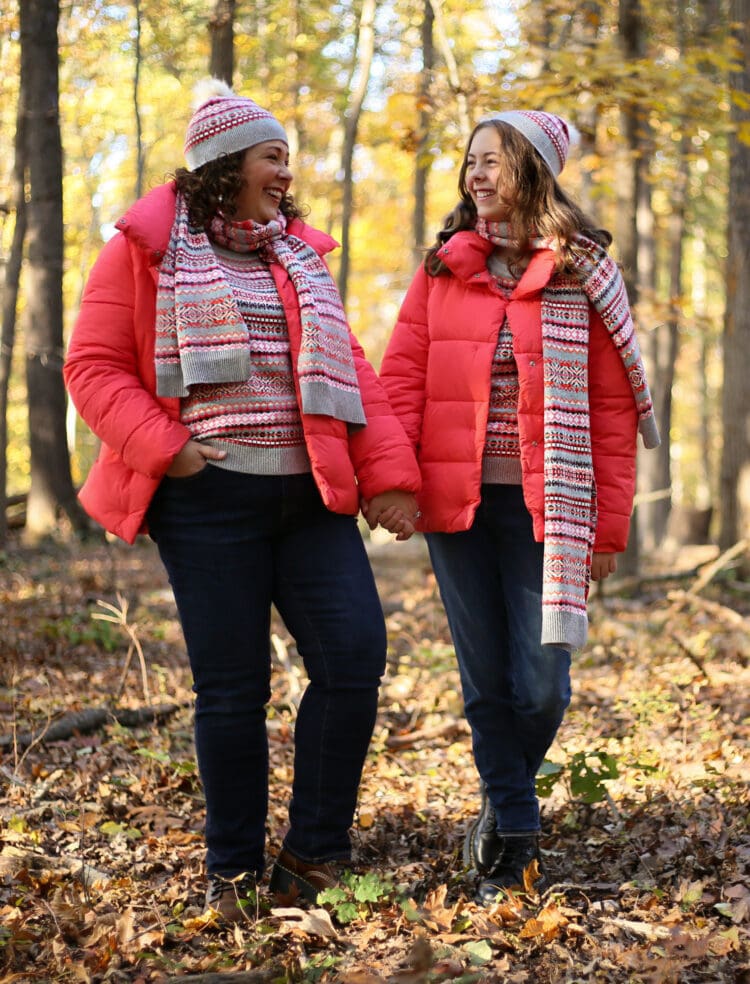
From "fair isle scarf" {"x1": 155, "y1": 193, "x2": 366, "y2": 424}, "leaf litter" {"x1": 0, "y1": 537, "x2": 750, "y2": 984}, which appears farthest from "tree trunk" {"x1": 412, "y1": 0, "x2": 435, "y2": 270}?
"fair isle scarf" {"x1": 155, "y1": 193, "x2": 366, "y2": 424}

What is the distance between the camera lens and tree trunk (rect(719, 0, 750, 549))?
9344 millimetres

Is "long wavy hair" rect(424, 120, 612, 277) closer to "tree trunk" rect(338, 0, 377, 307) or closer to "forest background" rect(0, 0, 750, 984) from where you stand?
"forest background" rect(0, 0, 750, 984)

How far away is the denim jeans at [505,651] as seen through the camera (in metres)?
3.35

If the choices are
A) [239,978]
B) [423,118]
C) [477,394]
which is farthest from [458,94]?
[239,978]

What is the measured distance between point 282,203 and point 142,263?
0.63m

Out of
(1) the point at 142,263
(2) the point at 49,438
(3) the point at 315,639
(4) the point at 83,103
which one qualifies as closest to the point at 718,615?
(3) the point at 315,639

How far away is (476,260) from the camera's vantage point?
3.40m

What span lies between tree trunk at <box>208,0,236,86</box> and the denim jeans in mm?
5655

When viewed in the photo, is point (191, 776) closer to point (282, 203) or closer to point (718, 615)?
point (282, 203)

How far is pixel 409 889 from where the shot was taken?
334 cm

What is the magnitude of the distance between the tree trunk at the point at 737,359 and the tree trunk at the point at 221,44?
4.47 metres

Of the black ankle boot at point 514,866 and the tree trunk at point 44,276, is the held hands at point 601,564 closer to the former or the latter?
the black ankle boot at point 514,866

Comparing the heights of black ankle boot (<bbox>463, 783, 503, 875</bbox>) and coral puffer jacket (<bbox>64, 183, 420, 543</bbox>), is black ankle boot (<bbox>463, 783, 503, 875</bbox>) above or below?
below


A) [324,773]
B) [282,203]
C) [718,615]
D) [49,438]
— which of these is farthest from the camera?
[49,438]
